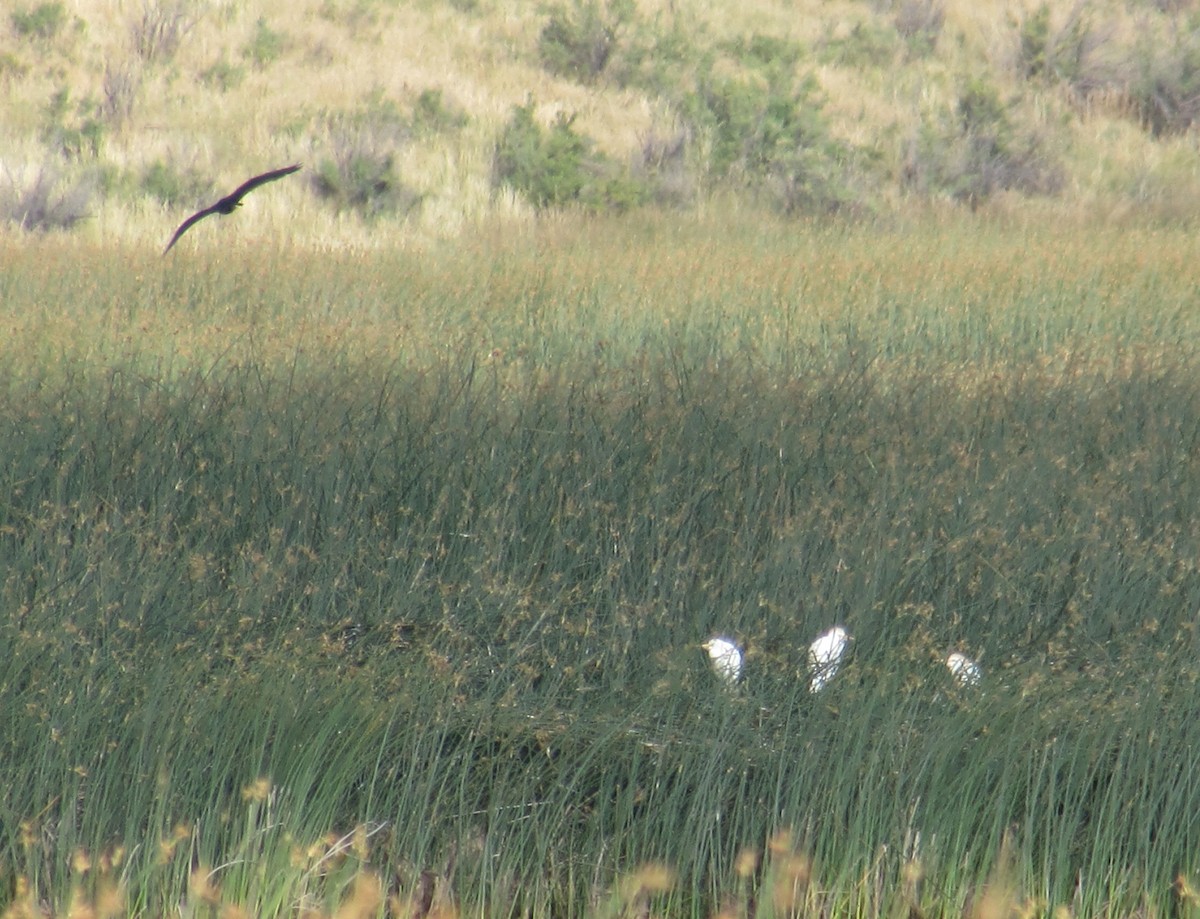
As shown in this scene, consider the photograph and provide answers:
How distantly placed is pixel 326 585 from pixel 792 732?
1233 millimetres

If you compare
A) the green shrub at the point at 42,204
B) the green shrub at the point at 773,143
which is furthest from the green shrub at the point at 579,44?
the green shrub at the point at 42,204

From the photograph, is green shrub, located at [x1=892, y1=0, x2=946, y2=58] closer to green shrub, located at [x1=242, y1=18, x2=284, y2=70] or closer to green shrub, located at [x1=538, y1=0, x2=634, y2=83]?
green shrub, located at [x1=538, y1=0, x2=634, y2=83]

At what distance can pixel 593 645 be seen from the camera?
340 centimetres

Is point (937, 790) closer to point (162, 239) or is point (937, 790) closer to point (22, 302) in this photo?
point (22, 302)

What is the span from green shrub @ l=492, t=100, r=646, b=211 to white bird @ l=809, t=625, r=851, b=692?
29.8 ft

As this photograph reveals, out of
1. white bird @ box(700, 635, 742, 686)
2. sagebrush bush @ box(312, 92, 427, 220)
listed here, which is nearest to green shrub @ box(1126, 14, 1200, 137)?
sagebrush bush @ box(312, 92, 427, 220)

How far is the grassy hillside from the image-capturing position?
1255 cm

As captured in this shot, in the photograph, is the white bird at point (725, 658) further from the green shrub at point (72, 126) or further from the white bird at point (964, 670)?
the green shrub at point (72, 126)

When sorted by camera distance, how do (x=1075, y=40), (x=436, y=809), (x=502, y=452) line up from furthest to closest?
(x=1075, y=40)
(x=502, y=452)
(x=436, y=809)

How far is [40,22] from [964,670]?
18.1 metres

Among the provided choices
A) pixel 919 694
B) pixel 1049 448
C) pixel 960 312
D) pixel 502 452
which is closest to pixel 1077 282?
pixel 960 312

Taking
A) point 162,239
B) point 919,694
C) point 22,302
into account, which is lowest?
point 162,239

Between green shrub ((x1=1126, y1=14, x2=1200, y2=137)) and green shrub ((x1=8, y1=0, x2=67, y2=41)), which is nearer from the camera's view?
green shrub ((x1=1126, y1=14, x2=1200, y2=137))

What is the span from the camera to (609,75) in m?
18.0
